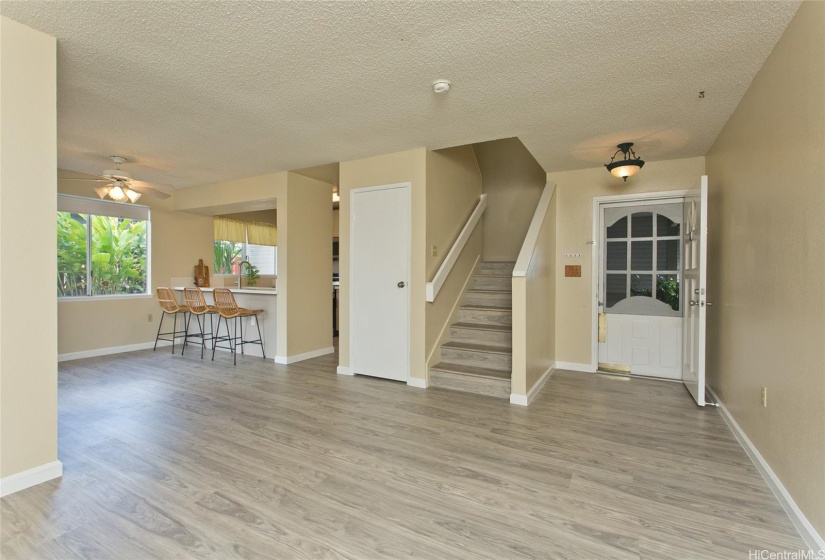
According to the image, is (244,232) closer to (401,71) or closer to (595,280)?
(401,71)

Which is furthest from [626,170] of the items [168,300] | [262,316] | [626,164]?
[168,300]

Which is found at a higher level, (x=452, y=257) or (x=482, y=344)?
(x=452, y=257)

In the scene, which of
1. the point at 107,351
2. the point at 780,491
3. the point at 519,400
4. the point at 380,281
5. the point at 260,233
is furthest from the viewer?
the point at 260,233

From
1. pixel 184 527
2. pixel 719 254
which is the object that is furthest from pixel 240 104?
pixel 719 254

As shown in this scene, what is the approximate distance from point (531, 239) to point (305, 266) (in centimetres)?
301

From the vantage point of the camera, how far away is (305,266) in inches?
209

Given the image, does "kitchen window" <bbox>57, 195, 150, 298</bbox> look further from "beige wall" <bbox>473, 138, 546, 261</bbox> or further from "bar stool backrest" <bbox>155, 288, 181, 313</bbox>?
"beige wall" <bbox>473, 138, 546, 261</bbox>

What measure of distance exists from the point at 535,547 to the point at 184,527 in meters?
1.58

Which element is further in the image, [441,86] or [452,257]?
[452,257]

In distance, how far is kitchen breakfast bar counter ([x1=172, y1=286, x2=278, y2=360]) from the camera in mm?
5324

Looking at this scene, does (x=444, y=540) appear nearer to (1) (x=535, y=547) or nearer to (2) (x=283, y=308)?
(1) (x=535, y=547)

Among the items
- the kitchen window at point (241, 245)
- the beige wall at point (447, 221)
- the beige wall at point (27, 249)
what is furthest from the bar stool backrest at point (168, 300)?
the beige wall at point (447, 221)

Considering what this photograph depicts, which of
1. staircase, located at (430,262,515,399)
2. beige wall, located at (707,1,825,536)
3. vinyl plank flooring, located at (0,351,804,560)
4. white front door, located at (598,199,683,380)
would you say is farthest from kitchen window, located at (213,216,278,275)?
beige wall, located at (707,1,825,536)
